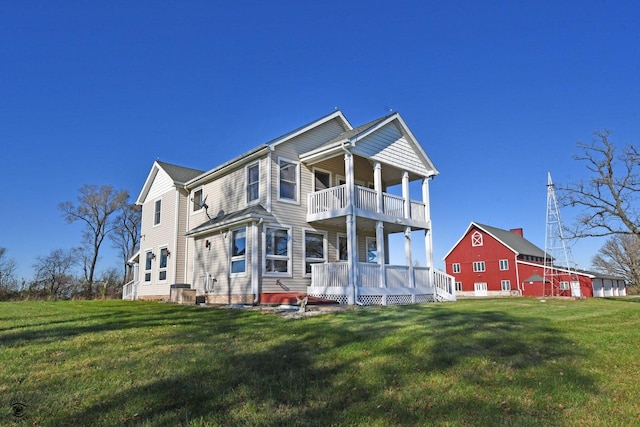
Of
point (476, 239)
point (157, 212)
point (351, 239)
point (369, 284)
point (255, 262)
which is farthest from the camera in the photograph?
point (476, 239)

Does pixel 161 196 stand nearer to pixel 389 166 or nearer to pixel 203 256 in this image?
pixel 203 256

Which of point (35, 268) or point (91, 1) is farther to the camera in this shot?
point (35, 268)

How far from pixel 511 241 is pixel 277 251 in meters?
36.1

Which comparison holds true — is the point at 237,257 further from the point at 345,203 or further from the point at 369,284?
the point at 369,284

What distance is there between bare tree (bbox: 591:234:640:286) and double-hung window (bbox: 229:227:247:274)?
53.1 m

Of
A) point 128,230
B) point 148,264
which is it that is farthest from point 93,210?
point 148,264

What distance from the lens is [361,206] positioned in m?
14.9

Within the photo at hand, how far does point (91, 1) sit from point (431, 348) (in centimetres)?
1450

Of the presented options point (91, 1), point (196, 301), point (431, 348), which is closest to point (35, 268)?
point (196, 301)

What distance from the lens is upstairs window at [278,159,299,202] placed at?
1529cm

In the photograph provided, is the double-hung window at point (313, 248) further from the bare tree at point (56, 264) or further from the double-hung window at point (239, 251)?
the bare tree at point (56, 264)

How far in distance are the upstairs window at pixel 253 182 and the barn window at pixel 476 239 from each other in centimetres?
3485

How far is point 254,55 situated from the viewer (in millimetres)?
19000

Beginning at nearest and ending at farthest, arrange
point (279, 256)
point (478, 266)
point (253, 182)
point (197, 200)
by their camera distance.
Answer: point (279, 256) → point (253, 182) → point (197, 200) → point (478, 266)
